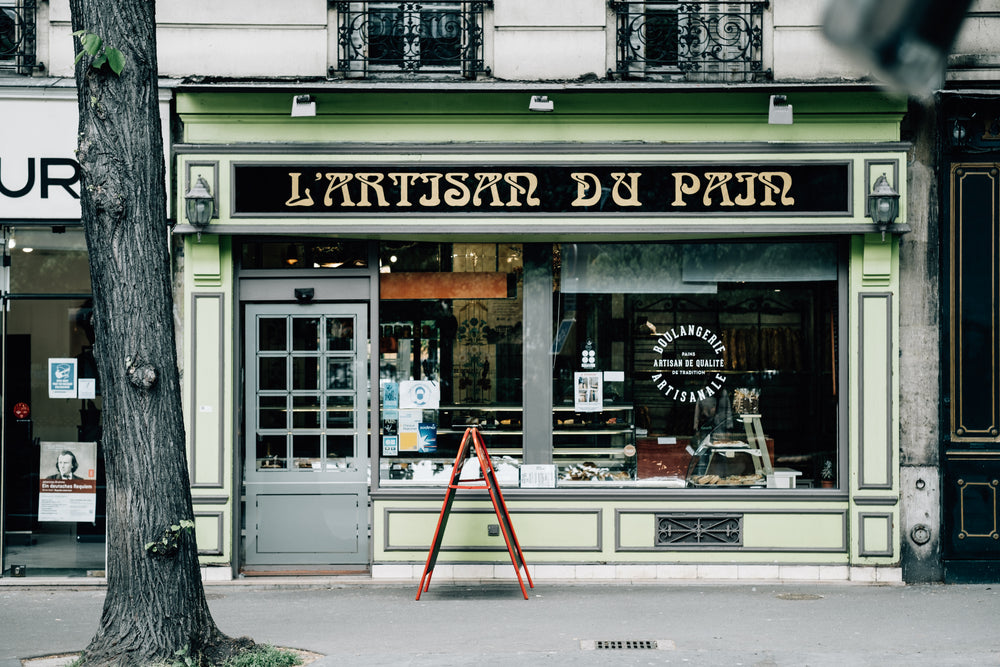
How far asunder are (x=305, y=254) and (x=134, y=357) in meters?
3.73

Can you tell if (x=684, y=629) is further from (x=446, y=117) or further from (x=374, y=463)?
(x=446, y=117)

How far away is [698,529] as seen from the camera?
1009cm

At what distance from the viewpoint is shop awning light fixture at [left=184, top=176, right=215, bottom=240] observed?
9.68 metres

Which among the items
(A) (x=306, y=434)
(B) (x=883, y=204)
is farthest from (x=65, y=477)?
(B) (x=883, y=204)

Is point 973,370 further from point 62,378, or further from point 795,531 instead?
point 62,378

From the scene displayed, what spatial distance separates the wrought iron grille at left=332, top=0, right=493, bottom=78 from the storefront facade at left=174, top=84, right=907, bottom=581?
390 millimetres

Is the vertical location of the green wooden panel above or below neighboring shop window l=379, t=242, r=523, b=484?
below

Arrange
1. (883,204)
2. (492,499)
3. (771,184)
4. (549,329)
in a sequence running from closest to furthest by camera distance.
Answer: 1. (492,499)
2. (883,204)
3. (771,184)
4. (549,329)

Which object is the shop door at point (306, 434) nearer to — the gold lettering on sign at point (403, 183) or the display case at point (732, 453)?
the gold lettering on sign at point (403, 183)

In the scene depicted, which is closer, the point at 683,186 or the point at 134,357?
the point at 134,357

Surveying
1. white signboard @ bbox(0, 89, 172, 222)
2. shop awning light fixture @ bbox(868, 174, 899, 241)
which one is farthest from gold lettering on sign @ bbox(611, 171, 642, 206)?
white signboard @ bbox(0, 89, 172, 222)

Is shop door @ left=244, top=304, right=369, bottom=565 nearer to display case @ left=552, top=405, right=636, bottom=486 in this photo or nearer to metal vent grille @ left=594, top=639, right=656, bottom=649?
display case @ left=552, top=405, right=636, bottom=486

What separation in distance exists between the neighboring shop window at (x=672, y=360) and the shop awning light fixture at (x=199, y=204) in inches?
133

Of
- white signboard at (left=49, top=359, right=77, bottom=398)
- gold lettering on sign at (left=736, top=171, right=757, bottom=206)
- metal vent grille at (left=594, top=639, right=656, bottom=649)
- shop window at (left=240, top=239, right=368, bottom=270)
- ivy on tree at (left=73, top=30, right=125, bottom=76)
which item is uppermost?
ivy on tree at (left=73, top=30, right=125, bottom=76)
